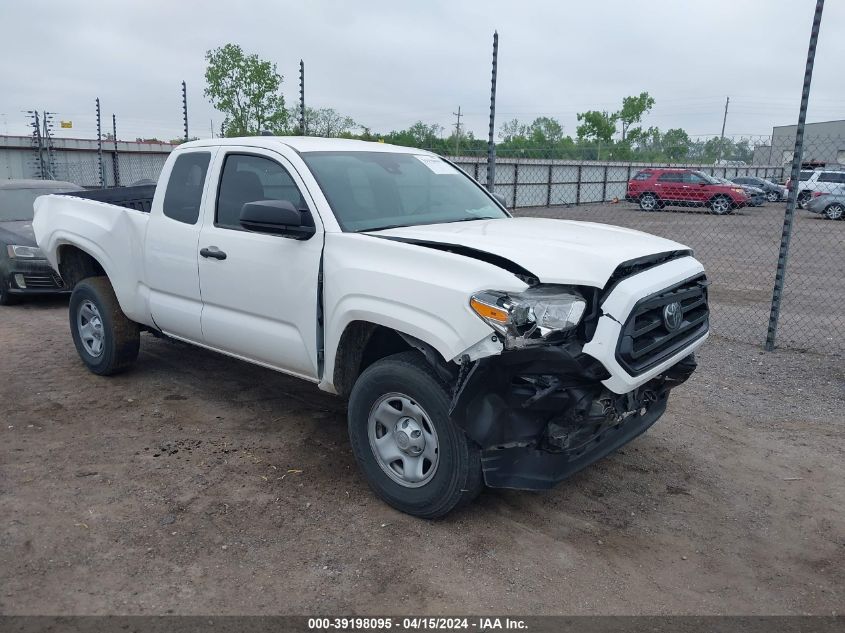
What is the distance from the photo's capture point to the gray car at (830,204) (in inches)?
947

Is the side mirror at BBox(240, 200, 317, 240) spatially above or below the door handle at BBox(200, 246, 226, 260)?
above

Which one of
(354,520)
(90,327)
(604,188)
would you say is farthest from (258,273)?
(604,188)

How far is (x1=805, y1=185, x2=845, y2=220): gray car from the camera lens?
24.1 m

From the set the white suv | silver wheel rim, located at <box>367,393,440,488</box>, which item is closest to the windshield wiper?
silver wheel rim, located at <box>367,393,440,488</box>

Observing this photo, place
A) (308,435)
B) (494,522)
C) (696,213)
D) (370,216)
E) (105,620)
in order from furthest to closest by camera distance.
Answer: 1. (696,213)
2. (308,435)
3. (370,216)
4. (494,522)
5. (105,620)

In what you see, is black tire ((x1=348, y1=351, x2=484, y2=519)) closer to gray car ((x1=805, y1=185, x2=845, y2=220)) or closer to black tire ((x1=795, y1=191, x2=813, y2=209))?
gray car ((x1=805, y1=185, x2=845, y2=220))

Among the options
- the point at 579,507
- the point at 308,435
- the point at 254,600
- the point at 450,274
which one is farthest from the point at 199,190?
the point at 579,507

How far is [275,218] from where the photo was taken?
394cm

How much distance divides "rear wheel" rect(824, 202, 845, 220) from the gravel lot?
22.2 metres

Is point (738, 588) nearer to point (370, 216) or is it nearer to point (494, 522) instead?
point (494, 522)

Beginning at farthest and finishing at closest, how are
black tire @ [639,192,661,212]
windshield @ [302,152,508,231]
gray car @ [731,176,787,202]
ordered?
gray car @ [731,176,787,202]
black tire @ [639,192,661,212]
windshield @ [302,152,508,231]

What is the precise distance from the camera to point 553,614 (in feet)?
9.95

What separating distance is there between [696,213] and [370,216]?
926 inches

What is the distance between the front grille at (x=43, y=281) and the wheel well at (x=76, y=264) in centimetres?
283
